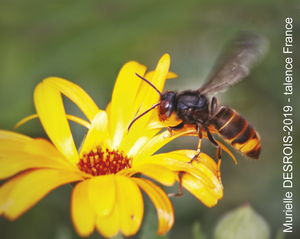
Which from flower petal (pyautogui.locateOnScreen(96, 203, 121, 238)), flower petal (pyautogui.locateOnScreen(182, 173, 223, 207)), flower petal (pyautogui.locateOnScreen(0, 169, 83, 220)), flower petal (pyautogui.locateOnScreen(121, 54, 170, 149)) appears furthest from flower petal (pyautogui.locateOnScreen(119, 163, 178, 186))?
flower petal (pyautogui.locateOnScreen(121, 54, 170, 149))

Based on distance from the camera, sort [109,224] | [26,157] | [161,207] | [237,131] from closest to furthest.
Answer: [109,224] < [161,207] < [26,157] < [237,131]

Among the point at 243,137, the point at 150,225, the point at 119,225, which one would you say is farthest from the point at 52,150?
the point at 243,137

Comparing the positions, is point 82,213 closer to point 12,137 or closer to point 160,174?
point 160,174

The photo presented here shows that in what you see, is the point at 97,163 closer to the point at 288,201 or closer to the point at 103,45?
the point at 103,45

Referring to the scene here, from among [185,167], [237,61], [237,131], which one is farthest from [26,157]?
[237,61]

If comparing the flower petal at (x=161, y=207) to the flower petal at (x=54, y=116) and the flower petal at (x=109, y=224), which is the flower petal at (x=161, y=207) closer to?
the flower petal at (x=109, y=224)

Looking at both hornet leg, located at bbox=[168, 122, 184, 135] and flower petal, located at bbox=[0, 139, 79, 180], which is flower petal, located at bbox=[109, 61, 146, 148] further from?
flower petal, located at bbox=[0, 139, 79, 180]

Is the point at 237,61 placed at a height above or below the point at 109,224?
above
